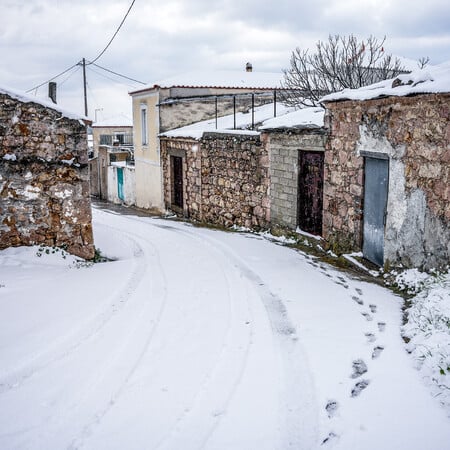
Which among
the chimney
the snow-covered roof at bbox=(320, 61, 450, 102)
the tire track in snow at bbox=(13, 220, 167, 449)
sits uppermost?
the chimney

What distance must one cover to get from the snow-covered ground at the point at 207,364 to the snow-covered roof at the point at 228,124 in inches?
244

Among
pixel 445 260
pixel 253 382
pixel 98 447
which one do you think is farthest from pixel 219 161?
pixel 98 447

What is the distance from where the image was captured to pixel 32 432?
10.9 ft

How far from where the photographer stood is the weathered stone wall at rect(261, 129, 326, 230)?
9.70 m

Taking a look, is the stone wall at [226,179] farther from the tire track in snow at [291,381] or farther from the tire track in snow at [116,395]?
the tire track in snow at [116,395]

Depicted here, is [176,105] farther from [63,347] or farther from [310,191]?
[63,347]

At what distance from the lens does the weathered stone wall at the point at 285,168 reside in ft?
31.8

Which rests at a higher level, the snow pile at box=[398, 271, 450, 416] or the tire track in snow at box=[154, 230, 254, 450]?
the snow pile at box=[398, 271, 450, 416]

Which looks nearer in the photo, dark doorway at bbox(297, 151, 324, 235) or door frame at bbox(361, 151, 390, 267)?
door frame at bbox(361, 151, 390, 267)

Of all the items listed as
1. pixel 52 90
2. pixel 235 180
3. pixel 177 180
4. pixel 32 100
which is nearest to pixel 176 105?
pixel 177 180

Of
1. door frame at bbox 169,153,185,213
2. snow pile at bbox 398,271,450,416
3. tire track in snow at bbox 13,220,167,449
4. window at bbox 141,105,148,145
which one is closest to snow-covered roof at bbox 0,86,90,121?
tire track in snow at bbox 13,220,167,449

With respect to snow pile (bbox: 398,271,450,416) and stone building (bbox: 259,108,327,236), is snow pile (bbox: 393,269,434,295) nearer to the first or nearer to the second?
snow pile (bbox: 398,271,450,416)

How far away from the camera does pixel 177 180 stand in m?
16.5

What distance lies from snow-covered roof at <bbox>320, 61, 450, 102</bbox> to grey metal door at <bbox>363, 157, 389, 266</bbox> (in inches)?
39.3
